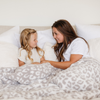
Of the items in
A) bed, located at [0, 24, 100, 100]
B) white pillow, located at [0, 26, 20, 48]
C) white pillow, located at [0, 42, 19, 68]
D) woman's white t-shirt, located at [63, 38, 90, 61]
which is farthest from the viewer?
white pillow, located at [0, 26, 20, 48]

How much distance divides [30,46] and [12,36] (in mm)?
247

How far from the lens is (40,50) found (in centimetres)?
152

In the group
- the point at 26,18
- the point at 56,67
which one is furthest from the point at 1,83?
the point at 26,18

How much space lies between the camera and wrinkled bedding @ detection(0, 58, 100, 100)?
751 mm

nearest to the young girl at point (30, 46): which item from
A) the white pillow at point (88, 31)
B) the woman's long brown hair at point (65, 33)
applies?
the woman's long brown hair at point (65, 33)

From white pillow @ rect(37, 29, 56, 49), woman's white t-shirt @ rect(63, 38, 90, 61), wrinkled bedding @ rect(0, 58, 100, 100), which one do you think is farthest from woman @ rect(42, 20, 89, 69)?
wrinkled bedding @ rect(0, 58, 100, 100)

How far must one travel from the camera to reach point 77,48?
1.29 m

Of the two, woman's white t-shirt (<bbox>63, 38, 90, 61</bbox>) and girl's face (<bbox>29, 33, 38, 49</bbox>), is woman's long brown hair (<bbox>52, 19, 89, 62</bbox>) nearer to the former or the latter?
woman's white t-shirt (<bbox>63, 38, 90, 61</bbox>)

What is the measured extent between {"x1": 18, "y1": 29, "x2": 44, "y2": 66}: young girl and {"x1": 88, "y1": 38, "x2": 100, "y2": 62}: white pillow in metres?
0.57

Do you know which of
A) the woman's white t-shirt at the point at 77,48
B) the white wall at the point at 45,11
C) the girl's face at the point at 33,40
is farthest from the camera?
the white wall at the point at 45,11

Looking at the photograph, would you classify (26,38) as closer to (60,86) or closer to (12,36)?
(12,36)

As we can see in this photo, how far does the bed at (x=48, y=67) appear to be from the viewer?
2.44 feet

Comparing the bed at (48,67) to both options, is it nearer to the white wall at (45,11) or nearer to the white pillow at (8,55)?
the white pillow at (8,55)

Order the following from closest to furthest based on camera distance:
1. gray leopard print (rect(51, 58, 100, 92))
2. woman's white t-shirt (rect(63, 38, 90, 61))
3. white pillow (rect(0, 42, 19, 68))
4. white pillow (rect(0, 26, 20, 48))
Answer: gray leopard print (rect(51, 58, 100, 92)) < white pillow (rect(0, 42, 19, 68)) < woman's white t-shirt (rect(63, 38, 90, 61)) < white pillow (rect(0, 26, 20, 48))
